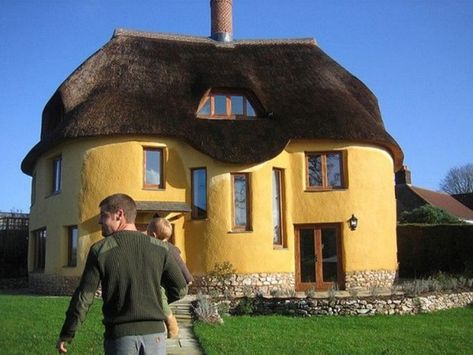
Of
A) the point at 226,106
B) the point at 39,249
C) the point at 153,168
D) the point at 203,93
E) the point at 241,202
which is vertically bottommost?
the point at 39,249

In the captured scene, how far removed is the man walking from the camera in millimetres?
3754

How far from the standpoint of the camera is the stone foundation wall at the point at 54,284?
17.7 m

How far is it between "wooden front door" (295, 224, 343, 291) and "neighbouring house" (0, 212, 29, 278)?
43.7 feet

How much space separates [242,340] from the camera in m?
9.64

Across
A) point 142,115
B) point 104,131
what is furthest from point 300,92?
point 104,131

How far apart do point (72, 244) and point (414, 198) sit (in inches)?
937

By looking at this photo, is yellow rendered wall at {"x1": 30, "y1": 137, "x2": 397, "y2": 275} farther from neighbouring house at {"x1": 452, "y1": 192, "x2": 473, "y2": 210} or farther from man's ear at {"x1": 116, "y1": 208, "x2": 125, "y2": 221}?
neighbouring house at {"x1": 452, "y1": 192, "x2": 473, "y2": 210}

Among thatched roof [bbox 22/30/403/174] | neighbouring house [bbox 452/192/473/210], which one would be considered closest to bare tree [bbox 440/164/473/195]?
neighbouring house [bbox 452/192/473/210]

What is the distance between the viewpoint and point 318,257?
18.1 metres

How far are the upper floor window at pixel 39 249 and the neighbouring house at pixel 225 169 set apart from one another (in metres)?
0.76

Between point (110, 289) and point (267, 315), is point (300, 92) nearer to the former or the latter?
point (267, 315)

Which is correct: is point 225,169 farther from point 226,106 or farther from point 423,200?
point 423,200

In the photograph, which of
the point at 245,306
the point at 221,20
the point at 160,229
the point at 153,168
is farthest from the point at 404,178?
the point at 160,229

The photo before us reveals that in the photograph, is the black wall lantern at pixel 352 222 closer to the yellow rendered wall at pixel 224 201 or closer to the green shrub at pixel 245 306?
the yellow rendered wall at pixel 224 201
